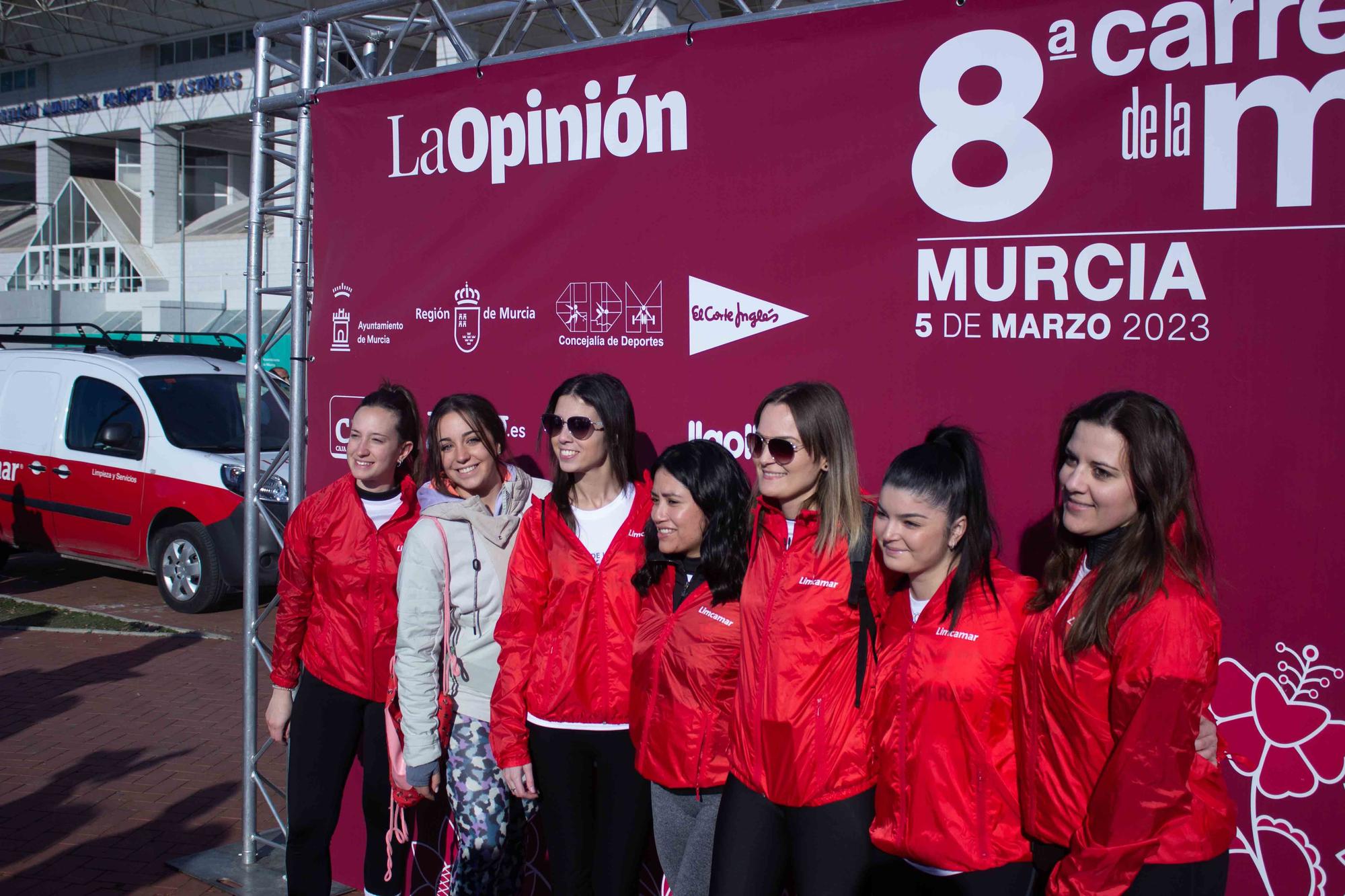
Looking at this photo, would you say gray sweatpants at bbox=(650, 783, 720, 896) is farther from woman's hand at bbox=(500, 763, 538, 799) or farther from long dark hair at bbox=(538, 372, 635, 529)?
long dark hair at bbox=(538, 372, 635, 529)

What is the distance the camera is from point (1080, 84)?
3.15 metres

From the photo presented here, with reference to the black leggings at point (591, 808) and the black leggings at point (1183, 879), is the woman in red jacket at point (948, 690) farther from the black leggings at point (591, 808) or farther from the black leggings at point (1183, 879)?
the black leggings at point (591, 808)

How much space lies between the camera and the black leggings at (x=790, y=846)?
275 centimetres

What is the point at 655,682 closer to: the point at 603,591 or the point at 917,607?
the point at 603,591

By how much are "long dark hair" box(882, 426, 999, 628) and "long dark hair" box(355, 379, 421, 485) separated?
1.84 meters

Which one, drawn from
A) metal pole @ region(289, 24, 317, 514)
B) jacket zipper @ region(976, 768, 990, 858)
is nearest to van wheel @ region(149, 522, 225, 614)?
metal pole @ region(289, 24, 317, 514)

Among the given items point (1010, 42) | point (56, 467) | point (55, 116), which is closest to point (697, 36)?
point (1010, 42)

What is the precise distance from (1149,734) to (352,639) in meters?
2.57

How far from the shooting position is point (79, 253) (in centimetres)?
3872

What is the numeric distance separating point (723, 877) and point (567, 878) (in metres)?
0.69

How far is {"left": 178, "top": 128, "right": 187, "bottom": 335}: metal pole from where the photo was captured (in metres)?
32.8

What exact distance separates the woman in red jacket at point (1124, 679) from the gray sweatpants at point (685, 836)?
0.89 metres

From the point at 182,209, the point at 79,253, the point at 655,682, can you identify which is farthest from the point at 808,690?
the point at 79,253

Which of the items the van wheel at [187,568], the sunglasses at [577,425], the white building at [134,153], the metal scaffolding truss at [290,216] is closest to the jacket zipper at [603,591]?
the sunglasses at [577,425]
